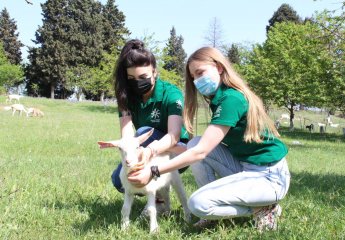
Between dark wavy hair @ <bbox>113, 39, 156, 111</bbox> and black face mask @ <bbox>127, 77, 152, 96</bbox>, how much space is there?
0.26ft

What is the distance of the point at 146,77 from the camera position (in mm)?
4414

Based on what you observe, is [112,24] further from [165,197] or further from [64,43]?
[165,197]

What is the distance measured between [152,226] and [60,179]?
9.20 feet

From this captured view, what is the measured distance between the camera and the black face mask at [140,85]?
4.40 metres

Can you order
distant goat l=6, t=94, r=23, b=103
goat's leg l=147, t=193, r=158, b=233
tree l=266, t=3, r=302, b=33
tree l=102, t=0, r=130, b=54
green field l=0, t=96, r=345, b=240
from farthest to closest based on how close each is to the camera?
tree l=266, t=3, r=302, b=33, tree l=102, t=0, r=130, b=54, distant goat l=6, t=94, r=23, b=103, goat's leg l=147, t=193, r=158, b=233, green field l=0, t=96, r=345, b=240

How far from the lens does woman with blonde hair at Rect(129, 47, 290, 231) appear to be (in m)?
3.65

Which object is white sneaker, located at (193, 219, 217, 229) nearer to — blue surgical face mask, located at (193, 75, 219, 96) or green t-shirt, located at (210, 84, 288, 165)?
green t-shirt, located at (210, 84, 288, 165)

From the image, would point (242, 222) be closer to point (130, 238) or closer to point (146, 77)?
point (130, 238)

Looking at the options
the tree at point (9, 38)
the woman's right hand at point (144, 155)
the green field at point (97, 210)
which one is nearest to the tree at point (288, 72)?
the green field at point (97, 210)

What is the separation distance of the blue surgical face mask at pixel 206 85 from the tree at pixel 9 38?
64167mm

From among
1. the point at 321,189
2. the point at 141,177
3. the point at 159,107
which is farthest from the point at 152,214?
the point at 321,189

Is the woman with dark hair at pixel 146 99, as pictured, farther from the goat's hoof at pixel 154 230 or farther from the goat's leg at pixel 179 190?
the goat's hoof at pixel 154 230

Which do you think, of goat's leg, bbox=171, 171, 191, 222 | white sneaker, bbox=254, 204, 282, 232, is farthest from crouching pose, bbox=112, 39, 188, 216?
white sneaker, bbox=254, 204, 282, 232

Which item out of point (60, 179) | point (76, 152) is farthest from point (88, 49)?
point (60, 179)
